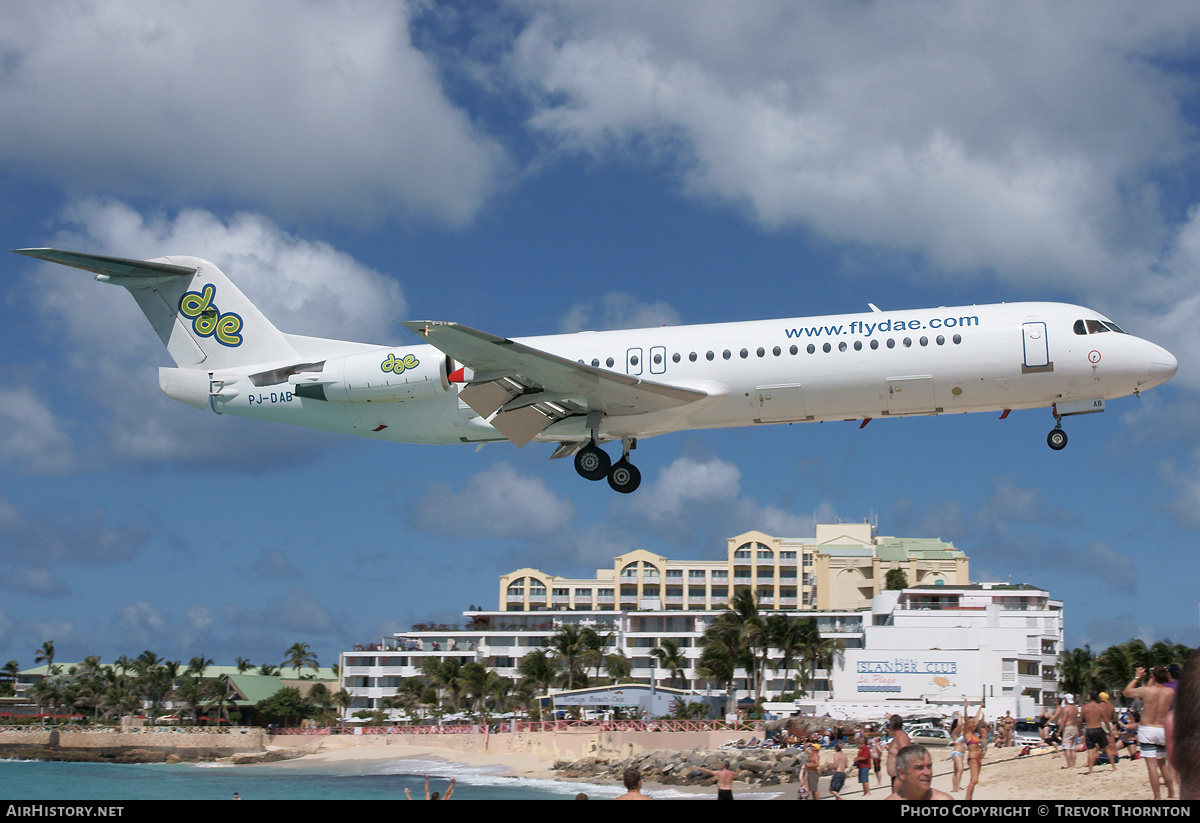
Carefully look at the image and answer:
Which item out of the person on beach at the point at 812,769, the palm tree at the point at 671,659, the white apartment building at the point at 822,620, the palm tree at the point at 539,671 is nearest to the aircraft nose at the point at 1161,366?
the person on beach at the point at 812,769

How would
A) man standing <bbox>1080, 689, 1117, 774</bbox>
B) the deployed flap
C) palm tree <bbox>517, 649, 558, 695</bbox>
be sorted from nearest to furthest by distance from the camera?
man standing <bbox>1080, 689, 1117, 774</bbox>, the deployed flap, palm tree <bbox>517, 649, 558, 695</bbox>

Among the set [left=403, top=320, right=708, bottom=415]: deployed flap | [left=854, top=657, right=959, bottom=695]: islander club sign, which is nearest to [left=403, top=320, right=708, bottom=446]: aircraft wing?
[left=403, top=320, right=708, bottom=415]: deployed flap

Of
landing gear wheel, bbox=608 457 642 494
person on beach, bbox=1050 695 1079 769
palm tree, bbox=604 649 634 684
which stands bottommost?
palm tree, bbox=604 649 634 684

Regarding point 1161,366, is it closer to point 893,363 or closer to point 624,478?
point 893,363

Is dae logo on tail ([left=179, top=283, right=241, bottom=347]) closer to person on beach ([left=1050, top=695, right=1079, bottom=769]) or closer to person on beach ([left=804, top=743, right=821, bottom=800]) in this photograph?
person on beach ([left=804, top=743, right=821, bottom=800])

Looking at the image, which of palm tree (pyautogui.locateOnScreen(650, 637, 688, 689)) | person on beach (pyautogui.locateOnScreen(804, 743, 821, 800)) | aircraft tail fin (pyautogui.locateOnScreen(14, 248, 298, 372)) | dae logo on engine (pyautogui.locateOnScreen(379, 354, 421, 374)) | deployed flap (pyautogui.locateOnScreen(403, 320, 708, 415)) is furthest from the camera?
palm tree (pyautogui.locateOnScreen(650, 637, 688, 689))

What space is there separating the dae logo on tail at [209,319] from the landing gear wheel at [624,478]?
975cm

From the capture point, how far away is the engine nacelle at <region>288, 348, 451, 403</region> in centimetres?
2233

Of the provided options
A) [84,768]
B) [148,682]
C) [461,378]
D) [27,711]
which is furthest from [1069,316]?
[27,711]

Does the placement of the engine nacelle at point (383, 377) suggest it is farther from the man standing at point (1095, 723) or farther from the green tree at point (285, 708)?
the green tree at point (285, 708)

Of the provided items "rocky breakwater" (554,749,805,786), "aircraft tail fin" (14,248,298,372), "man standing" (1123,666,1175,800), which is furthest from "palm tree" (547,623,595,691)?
"man standing" (1123,666,1175,800)

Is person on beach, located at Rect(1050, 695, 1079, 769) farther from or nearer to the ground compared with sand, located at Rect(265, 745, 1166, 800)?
farther from the ground

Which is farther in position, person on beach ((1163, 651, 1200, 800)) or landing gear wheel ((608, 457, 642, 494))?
landing gear wheel ((608, 457, 642, 494))

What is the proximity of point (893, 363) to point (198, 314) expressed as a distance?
1623 cm
